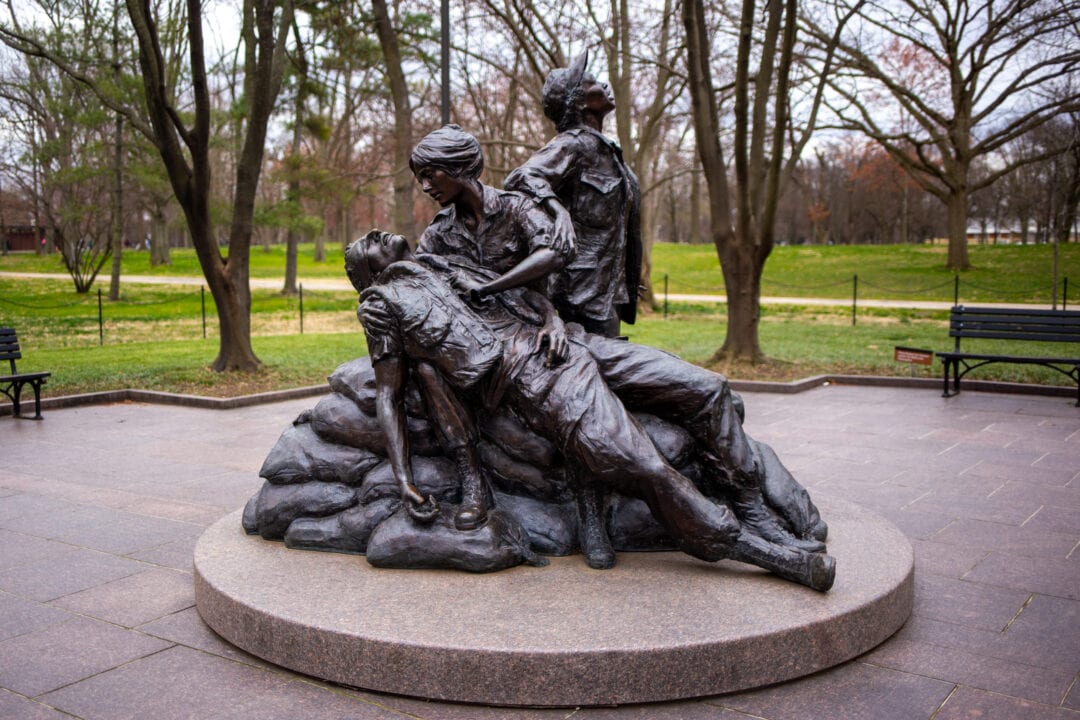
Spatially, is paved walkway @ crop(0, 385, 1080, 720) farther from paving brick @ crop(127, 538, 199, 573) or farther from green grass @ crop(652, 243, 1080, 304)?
green grass @ crop(652, 243, 1080, 304)

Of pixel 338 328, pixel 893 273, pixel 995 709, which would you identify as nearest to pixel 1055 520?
pixel 995 709

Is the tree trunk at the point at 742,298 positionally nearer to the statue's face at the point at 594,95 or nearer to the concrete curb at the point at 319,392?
the concrete curb at the point at 319,392

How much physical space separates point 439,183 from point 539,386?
1.08m

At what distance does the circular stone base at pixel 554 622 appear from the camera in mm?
3186

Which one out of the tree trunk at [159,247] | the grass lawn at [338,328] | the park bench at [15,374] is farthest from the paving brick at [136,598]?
the tree trunk at [159,247]

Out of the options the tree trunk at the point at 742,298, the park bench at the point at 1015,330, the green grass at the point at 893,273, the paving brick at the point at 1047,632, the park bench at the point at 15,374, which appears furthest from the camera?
the green grass at the point at 893,273

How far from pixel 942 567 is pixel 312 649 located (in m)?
3.06

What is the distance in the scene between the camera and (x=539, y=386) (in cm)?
411

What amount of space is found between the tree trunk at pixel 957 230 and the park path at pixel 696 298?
15.5ft

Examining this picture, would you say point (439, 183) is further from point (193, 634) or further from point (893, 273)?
point (893, 273)

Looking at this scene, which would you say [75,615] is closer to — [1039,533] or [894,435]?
[1039,533]

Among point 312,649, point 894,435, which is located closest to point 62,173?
point 894,435

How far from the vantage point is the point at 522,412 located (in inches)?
167

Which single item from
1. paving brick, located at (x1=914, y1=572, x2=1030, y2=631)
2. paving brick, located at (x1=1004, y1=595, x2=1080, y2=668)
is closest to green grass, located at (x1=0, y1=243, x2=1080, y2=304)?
paving brick, located at (x1=914, y1=572, x2=1030, y2=631)
